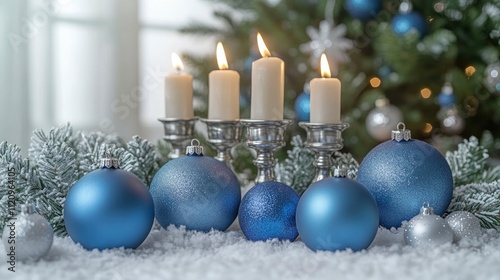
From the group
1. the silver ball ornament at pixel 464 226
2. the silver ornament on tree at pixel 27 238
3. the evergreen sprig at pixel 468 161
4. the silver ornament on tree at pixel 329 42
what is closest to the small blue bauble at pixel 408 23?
the silver ornament on tree at pixel 329 42

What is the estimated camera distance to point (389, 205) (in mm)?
792

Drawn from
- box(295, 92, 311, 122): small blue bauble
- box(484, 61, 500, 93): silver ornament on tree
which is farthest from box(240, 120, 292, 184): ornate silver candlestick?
box(484, 61, 500, 93): silver ornament on tree

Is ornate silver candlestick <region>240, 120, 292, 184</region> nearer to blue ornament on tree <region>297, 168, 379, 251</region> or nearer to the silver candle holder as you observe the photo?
the silver candle holder

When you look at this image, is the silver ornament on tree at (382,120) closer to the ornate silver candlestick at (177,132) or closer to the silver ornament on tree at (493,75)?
the silver ornament on tree at (493,75)

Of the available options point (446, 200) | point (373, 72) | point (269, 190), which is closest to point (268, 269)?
point (269, 190)

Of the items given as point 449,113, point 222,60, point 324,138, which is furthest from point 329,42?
point 324,138

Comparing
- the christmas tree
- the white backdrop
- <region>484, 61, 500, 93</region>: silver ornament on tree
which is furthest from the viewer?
the white backdrop

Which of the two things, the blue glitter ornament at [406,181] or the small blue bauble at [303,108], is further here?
the small blue bauble at [303,108]

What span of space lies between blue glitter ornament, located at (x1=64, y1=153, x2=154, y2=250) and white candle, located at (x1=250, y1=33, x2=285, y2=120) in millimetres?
238

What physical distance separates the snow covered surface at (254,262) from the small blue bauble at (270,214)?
→ 0.7 inches

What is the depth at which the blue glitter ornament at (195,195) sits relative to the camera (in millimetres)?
783

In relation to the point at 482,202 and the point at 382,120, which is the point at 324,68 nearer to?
the point at 482,202

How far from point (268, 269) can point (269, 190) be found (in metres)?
0.17

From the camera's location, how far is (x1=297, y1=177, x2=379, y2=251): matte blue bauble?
0.68 m
